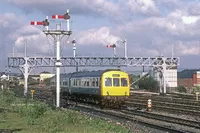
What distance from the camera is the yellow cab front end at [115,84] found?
32.7 metres

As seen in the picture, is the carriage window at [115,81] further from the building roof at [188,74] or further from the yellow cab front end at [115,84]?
the building roof at [188,74]

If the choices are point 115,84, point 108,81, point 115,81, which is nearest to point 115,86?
point 115,84

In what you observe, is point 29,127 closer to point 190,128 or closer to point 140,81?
point 190,128

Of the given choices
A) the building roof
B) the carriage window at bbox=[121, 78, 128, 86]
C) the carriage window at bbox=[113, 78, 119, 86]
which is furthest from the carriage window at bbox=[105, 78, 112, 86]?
the building roof

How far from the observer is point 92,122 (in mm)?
20000

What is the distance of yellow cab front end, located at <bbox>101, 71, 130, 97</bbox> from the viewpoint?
32656 mm

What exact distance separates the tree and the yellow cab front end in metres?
58.3

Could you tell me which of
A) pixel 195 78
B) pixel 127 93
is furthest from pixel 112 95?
pixel 195 78

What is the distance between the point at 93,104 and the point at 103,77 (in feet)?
15.0

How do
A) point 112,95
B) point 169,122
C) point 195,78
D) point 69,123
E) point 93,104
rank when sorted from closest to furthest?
1. point 69,123
2. point 169,122
3. point 112,95
4. point 93,104
5. point 195,78

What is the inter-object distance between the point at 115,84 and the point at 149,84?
61.1 meters

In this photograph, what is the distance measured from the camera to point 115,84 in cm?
3300

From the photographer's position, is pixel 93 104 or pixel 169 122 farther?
pixel 93 104

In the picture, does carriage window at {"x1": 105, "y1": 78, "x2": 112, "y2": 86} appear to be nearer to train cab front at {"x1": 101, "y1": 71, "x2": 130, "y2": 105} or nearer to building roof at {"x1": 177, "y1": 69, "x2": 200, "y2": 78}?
train cab front at {"x1": 101, "y1": 71, "x2": 130, "y2": 105}
